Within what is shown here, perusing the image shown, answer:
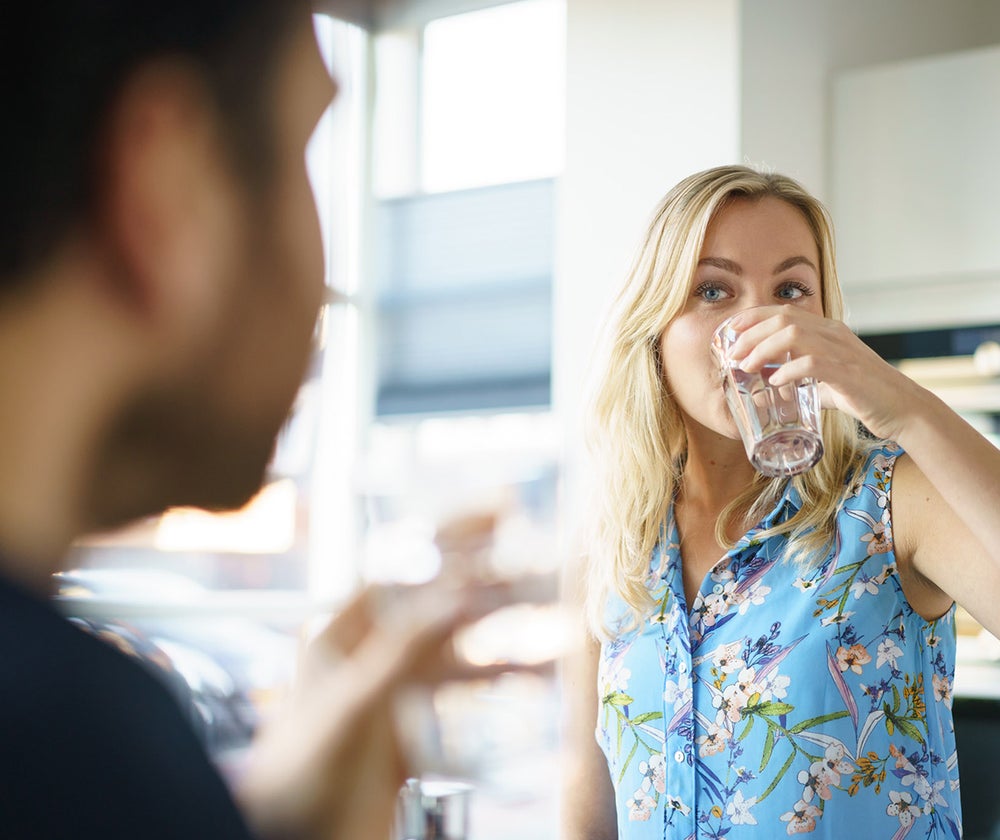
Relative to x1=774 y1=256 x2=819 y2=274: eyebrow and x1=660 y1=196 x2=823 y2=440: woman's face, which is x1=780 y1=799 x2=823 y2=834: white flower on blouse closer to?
x1=660 y1=196 x2=823 y2=440: woman's face

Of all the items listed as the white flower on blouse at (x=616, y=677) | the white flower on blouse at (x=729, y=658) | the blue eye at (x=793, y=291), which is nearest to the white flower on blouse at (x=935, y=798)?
the white flower on blouse at (x=729, y=658)

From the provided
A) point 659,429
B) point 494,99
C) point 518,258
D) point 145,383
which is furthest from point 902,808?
point 494,99

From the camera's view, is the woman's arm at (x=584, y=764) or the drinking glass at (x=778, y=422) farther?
the woman's arm at (x=584, y=764)

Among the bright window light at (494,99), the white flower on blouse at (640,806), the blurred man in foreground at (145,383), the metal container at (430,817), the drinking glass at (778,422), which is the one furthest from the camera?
the bright window light at (494,99)

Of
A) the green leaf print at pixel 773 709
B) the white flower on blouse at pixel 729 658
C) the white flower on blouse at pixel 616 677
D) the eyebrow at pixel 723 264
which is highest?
the eyebrow at pixel 723 264

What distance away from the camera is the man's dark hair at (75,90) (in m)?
0.22

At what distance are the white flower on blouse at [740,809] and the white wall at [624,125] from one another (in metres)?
1.70

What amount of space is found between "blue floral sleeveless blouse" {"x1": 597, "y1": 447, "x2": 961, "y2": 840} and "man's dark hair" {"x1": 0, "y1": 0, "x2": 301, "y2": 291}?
104 centimetres

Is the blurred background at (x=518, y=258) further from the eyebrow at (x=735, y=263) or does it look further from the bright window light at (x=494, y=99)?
the eyebrow at (x=735, y=263)

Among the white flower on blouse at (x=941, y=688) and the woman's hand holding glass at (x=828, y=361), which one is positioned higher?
the woman's hand holding glass at (x=828, y=361)

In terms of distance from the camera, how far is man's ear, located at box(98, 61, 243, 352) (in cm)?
22

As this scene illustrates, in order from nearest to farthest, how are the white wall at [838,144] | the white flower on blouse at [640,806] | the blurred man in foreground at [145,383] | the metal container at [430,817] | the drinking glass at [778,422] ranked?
the blurred man in foreground at [145,383]
the metal container at [430,817]
the drinking glass at [778,422]
the white flower on blouse at [640,806]
the white wall at [838,144]

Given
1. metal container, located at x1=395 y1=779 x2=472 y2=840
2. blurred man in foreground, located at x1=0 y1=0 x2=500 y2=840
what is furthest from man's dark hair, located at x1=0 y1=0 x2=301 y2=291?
metal container, located at x1=395 y1=779 x2=472 y2=840

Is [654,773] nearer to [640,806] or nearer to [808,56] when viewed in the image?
[640,806]
